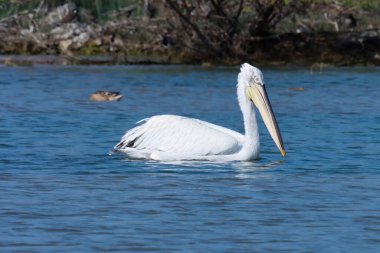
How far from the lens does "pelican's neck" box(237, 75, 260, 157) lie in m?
10.2

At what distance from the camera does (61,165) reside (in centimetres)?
983

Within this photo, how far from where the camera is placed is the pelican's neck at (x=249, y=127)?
10211 millimetres

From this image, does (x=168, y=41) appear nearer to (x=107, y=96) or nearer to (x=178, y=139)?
(x=107, y=96)

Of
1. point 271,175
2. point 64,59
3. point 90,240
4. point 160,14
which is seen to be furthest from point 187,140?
point 160,14

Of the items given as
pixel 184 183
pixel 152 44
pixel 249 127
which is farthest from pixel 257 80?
pixel 152 44

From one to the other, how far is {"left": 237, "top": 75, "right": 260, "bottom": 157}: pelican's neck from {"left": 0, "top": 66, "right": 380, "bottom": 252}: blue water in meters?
0.12

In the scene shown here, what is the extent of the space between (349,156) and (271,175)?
1458 millimetres

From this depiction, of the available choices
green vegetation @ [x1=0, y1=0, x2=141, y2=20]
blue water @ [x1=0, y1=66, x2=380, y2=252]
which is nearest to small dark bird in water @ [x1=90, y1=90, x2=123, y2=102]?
blue water @ [x1=0, y1=66, x2=380, y2=252]

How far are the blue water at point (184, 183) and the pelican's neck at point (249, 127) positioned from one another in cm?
12

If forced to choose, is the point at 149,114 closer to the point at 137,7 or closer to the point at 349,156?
the point at 349,156

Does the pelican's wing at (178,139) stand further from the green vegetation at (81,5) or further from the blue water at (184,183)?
the green vegetation at (81,5)

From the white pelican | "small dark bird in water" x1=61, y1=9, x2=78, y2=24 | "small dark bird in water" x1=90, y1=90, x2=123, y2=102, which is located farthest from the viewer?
"small dark bird in water" x1=61, y1=9, x2=78, y2=24

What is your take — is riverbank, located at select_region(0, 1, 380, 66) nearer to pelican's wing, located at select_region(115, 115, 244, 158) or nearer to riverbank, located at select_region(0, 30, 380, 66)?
riverbank, located at select_region(0, 30, 380, 66)

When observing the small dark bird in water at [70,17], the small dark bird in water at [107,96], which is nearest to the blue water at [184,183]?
the small dark bird in water at [107,96]
